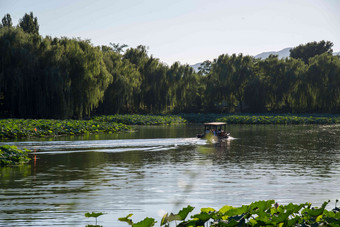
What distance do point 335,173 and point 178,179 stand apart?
554 cm

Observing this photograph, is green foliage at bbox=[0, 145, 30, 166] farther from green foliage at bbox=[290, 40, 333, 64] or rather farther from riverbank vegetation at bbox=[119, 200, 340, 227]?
green foliage at bbox=[290, 40, 333, 64]

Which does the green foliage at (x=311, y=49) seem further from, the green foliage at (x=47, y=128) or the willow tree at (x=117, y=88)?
the green foliage at (x=47, y=128)

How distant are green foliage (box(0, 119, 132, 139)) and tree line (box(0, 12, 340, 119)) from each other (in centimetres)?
450

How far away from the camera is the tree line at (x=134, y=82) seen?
4125 centimetres

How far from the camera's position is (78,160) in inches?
785

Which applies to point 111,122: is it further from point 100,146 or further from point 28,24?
point 28,24

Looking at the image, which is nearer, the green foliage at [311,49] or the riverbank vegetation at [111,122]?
the riverbank vegetation at [111,122]

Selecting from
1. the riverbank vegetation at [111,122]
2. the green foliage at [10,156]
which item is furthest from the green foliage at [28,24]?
the green foliage at [10,156]

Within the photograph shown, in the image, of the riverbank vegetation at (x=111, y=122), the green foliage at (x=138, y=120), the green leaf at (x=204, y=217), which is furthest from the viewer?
the green foliage at (x=138, y=120)

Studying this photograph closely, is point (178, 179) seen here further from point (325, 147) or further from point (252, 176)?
point (325, 147)

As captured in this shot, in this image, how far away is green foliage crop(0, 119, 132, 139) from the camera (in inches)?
1207

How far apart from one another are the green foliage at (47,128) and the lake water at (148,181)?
6.45 m

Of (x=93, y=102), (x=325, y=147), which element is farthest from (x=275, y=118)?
(x=325, y=147)

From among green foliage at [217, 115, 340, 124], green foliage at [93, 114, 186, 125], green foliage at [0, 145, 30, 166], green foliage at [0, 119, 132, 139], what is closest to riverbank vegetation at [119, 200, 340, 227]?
green foliage at [0, 145, 30, 166]
